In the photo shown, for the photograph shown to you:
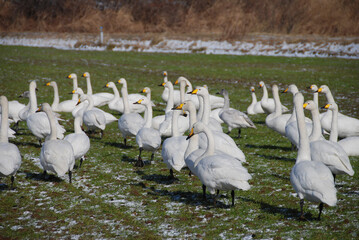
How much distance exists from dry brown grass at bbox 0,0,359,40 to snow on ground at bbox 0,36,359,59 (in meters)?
3.80

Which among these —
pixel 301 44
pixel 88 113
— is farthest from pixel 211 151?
pixel 301 44

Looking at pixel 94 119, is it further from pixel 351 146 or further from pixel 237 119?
pixel 351 146

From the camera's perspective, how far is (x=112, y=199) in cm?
692

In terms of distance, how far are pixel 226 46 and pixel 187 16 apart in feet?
96.1

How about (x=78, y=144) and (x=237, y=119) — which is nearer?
(x=78, y=144)

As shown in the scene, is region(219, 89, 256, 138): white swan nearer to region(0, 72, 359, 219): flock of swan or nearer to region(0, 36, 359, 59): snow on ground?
region(0, 72, 359, 219): flock of swan

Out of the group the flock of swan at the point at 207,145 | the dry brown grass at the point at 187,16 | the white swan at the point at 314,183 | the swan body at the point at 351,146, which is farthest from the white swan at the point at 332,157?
the dry brown grass at the point at 187,16

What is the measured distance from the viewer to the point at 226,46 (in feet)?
131

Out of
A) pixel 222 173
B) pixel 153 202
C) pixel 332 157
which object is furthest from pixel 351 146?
pixel 153 202

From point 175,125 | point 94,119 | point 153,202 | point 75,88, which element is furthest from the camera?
point 75,88

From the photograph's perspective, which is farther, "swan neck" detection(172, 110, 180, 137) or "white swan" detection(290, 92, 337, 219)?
"swan neck" detection(172, 110, 180, 137)

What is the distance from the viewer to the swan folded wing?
211 inches

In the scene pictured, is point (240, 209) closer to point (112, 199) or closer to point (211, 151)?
point (211, 151)

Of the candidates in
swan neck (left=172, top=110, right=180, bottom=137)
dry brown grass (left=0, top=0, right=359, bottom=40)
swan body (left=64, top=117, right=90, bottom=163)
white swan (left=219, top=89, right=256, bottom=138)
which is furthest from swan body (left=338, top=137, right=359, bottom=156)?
dry brown grass (left=0, top=0, right=359, bottom=40)
